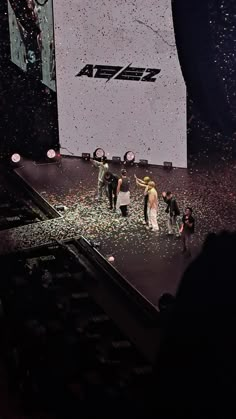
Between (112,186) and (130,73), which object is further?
(130,73)

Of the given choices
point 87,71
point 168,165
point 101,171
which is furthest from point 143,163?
point 101,171

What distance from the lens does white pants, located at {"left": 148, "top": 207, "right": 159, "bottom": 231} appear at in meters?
11.2

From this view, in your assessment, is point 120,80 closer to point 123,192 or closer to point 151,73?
point 151,73

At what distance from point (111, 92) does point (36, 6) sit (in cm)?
216

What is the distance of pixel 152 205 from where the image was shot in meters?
11.1

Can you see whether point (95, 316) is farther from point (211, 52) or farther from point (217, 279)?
point (217, 279)

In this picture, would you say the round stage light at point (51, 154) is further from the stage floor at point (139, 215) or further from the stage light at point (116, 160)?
the stage light at point (116, 160)

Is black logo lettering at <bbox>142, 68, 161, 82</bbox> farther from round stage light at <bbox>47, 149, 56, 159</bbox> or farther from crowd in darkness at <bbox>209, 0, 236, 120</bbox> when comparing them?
round stage light at <bbox>47, 149, 56, 159</bbox>

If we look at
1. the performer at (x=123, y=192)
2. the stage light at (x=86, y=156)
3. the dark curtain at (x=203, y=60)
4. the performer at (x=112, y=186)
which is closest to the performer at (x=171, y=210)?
the performer at (x=123, y=192)

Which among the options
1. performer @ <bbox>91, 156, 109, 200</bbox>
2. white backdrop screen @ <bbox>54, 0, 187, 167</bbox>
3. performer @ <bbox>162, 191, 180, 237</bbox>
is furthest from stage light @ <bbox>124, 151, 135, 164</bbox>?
performer @ <bbox>162, 191, 180, 237</bbox>

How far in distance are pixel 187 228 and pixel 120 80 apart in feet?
16.9

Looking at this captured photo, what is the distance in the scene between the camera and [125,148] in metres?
14.8

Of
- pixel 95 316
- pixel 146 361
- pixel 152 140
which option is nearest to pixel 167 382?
pixel 146 361

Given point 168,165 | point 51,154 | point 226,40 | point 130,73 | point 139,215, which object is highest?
point 226,40
